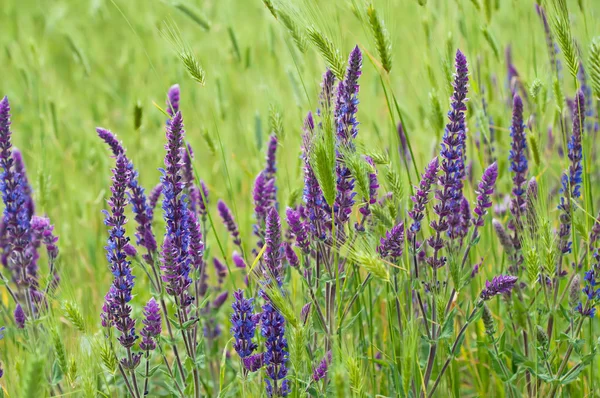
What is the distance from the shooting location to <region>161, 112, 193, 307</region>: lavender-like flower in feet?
6.42

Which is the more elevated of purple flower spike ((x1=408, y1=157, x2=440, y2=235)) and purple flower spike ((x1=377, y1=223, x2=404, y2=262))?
purple flower spike ((x1=408, y1=157, x2=440, y2=235))

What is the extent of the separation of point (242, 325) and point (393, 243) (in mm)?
510

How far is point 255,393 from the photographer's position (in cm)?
202

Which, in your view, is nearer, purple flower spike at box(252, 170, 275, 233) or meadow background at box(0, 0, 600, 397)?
meadow background at box(0, 0, 600, 397)

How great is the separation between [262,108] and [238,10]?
4277mm

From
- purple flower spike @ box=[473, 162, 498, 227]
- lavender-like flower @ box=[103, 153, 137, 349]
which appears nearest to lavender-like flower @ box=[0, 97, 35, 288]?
lavender-like flower @ box=[103, 153, 137, 349]

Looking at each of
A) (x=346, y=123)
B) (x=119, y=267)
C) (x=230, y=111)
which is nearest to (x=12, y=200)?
(x=119, y=267)

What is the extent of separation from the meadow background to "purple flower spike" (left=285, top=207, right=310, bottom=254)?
24 cm

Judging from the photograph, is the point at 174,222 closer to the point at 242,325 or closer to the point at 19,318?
the point at 242,325

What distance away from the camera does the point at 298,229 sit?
2.13 m

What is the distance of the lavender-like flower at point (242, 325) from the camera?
2.03 meters

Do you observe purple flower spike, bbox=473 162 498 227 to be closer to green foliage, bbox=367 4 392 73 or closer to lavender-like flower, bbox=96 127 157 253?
green foliage, bbox=367 4 392 73

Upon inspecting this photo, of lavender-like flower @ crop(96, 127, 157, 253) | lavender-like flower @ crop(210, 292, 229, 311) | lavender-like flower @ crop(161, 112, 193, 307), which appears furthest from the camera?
lavender-like flower @ crop(210, 292, 229, 311)

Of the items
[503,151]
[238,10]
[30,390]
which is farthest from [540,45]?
[238,10]
